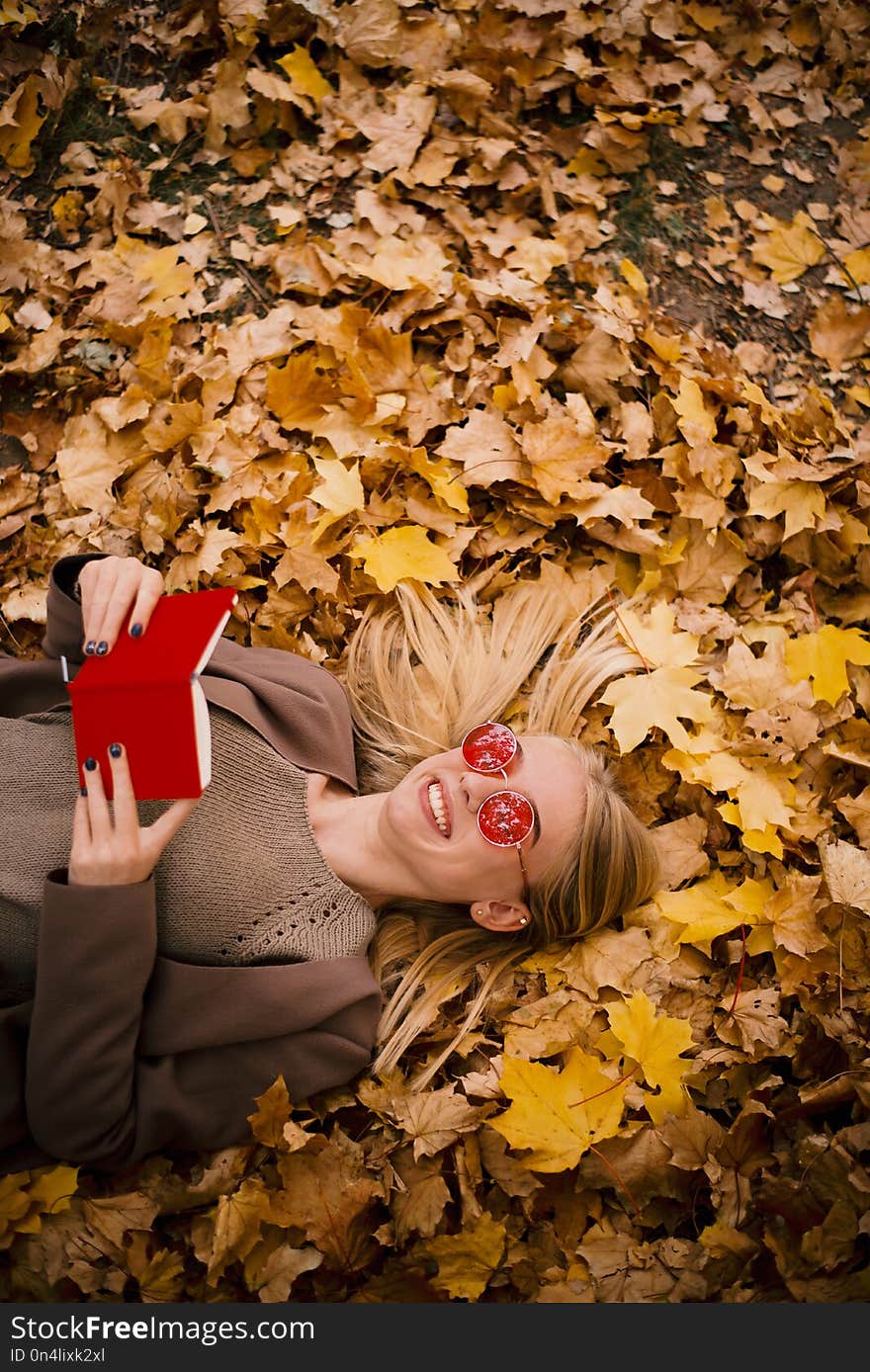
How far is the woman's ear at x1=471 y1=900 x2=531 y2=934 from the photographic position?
2.75 meters

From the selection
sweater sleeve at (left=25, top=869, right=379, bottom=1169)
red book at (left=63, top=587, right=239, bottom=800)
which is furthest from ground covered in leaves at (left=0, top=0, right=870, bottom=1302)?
red book at (left=63, top=587, right=239, bottom=800)

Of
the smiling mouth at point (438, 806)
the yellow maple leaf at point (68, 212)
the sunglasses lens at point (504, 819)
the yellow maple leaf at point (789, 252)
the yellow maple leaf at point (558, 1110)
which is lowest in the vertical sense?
A: the yellow maple leaf at point (558, 1110)

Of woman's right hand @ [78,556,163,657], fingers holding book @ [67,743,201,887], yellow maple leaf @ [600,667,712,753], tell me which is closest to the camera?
fingers holding book @ [67,743,201,887]

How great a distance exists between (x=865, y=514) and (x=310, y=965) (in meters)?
2.39

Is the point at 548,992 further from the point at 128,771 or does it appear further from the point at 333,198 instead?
the point at 333,198

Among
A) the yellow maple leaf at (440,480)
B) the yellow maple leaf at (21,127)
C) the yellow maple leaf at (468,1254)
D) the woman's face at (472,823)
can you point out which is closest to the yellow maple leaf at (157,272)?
the yellow maple leaf at (21,127)

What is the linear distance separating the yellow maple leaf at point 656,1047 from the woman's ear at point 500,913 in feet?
1.18

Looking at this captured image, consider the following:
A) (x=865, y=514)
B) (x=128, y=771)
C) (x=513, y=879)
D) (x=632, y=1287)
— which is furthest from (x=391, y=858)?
(x=865, y=514)

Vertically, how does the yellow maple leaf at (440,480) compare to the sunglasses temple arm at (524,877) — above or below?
above

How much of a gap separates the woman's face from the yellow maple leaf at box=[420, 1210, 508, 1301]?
84 cm

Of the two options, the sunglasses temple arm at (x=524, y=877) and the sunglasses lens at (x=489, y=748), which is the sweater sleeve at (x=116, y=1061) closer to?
the sunglasses temple arm at (x=524, y=877)

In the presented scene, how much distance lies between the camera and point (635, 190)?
400 centimetres

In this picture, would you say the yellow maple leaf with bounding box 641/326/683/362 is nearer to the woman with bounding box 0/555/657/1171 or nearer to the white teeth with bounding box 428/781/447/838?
the woman with bounding box 0/555/657/1171

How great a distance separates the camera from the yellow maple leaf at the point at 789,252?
3865 millimetres
